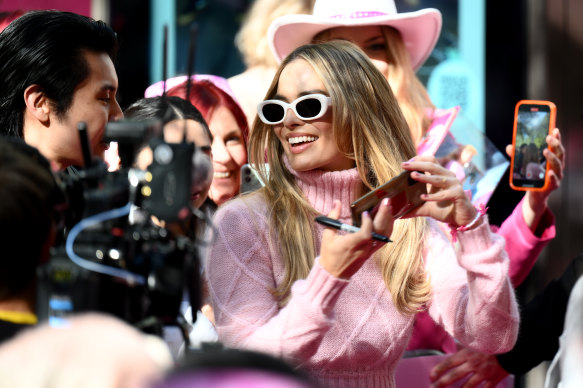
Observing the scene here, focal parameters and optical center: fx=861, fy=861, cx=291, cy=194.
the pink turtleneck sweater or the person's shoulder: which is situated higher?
the person's shoulder

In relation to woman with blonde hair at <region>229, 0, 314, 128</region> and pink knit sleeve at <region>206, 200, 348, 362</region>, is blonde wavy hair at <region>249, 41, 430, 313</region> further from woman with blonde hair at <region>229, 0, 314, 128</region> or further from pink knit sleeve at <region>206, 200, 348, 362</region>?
woman with blonde hair at <region>229, 0, 314, 128</region>

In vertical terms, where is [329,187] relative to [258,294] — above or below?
above

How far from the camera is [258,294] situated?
7.54 ft

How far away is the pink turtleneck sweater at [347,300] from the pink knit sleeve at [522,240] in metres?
0.73

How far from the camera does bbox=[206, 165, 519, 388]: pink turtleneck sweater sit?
2.26 meters

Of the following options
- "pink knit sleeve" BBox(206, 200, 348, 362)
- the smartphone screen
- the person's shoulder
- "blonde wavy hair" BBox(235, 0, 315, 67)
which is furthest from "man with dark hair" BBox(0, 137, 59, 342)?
"blonde wavy hair" BBox(235, 0, 315, 67)

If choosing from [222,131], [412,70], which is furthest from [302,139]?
[412,70]

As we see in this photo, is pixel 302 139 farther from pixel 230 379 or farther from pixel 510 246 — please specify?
pixel 230 379

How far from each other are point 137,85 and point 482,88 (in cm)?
195

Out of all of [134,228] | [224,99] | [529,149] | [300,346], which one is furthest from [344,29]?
[134,228]

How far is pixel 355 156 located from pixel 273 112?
10.8 inches

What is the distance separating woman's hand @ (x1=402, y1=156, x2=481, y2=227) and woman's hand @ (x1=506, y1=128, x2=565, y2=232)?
2.48 feet

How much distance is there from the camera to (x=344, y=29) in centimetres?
340

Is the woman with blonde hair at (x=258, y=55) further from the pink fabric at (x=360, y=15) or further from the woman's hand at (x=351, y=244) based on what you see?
the woman's hand at (x=351, y=244)
